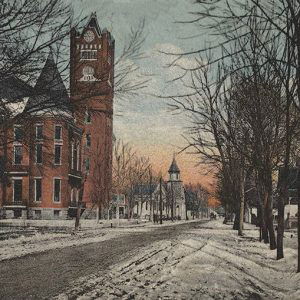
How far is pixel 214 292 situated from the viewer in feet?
31.5

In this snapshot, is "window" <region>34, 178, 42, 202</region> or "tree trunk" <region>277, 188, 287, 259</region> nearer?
"tree trunk" <region>277, 188, 287, 259</region>

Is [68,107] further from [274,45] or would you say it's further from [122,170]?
[122,170]

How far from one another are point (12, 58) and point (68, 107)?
192 cm

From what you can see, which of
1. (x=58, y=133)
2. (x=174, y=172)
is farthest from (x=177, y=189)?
(x=58, y=133)

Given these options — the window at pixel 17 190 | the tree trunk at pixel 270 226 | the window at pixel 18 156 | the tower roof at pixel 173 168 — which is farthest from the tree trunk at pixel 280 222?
the tower roof at pixel 173 168

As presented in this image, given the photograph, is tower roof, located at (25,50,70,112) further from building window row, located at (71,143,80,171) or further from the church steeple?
the church steeple

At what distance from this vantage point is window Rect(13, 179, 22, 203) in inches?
2252

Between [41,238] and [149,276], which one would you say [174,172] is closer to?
[41,238]

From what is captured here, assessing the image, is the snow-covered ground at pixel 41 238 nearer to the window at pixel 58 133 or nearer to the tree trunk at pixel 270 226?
the tree trunk at pixel 270 226

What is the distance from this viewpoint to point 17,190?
57.7 m

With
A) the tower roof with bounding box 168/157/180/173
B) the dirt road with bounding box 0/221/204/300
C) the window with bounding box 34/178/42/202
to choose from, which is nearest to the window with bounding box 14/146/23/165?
the window with bounding box 34/178/42/202

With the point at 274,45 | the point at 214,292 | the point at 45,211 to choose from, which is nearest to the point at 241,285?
the point at 214,292

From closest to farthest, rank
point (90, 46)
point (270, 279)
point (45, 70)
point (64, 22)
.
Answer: point (270, 279) < point (64, 22) < point (45, 70) < point (90, 46)

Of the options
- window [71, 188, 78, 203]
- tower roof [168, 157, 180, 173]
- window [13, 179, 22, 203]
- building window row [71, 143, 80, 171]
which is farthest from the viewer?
tower roof [168, 157, 180, 173]
